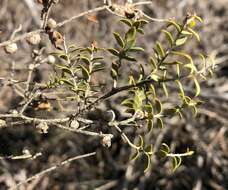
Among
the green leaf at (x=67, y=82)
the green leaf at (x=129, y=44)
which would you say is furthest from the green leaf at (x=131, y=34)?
the green leaf at (x=67, y=82)

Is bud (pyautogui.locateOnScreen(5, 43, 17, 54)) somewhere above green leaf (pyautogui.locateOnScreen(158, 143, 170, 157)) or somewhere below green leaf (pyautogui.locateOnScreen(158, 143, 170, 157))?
above

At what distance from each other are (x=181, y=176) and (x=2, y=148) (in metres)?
0.77

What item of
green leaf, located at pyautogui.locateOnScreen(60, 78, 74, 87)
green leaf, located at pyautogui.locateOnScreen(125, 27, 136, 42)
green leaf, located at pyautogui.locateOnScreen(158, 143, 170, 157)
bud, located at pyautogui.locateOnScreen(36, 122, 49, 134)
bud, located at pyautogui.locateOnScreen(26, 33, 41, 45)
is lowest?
green leaf, located at pyautogui.locateOnScreen(158, 143, 170, 157)

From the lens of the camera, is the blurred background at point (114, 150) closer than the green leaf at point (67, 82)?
No

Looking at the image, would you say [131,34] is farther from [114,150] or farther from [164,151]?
[114,150]

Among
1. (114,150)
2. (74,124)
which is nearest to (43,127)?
(74,124)

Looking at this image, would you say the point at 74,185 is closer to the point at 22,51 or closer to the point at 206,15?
the point at 22,51

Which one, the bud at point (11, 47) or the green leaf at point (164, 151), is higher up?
the bud at point (11, 47)

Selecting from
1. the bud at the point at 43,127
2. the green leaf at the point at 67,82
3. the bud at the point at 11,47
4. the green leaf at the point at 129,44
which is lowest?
the bud at the point at 43,127

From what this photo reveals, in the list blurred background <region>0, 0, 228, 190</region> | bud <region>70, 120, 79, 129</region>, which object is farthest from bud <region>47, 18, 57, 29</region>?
→ blurred background <region>0, 0, 228, 190</region>

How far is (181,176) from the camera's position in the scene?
80.1 inches

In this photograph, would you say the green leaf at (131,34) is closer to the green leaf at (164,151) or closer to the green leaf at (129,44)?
the green leaf at (129,44)

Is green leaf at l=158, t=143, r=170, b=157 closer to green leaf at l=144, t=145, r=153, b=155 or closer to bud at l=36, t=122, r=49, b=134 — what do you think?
green leaf at l=144, t=145, r=153, b=155

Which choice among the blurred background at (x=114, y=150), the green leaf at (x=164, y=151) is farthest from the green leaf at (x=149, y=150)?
the blurred background at (x=114, y=150)
